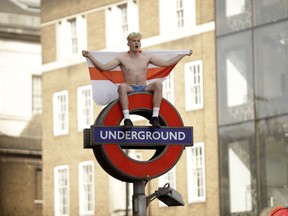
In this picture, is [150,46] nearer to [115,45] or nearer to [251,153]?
[115,45]

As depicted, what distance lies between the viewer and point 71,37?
53.4 meters

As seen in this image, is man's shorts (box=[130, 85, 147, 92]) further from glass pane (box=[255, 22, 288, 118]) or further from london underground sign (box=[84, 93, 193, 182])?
glass pane (box=[255, 22, 288, 118])

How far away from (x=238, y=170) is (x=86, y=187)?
9.53 metres

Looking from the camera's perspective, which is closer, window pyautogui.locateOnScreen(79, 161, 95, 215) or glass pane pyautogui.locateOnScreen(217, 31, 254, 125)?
glass pane pyautogui.locateOnScreen(217, 31, 254, 125)

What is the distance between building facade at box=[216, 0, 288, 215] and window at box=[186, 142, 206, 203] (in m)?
1.35

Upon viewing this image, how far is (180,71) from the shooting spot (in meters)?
47.2

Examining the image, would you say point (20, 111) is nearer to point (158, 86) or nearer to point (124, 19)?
point (124, 19)

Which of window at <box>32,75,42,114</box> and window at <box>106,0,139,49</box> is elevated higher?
window at <box>106,0,139,49</box>

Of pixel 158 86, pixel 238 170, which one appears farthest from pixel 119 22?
pixel 158 86

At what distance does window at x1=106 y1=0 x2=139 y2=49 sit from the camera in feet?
164

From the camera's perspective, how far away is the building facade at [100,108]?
4566 cm

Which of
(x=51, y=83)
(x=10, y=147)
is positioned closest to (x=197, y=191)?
(x=51, y=83)

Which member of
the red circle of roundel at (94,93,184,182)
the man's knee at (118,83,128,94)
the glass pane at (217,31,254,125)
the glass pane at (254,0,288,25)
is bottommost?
the red circle of roundel at (94,93,184,182)

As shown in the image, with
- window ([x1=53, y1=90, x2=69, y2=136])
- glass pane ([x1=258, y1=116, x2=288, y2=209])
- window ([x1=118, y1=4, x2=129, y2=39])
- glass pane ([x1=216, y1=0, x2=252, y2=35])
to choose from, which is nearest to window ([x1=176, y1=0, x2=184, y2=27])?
window ([x1=118, y1=4, x2=129, y2=39])
